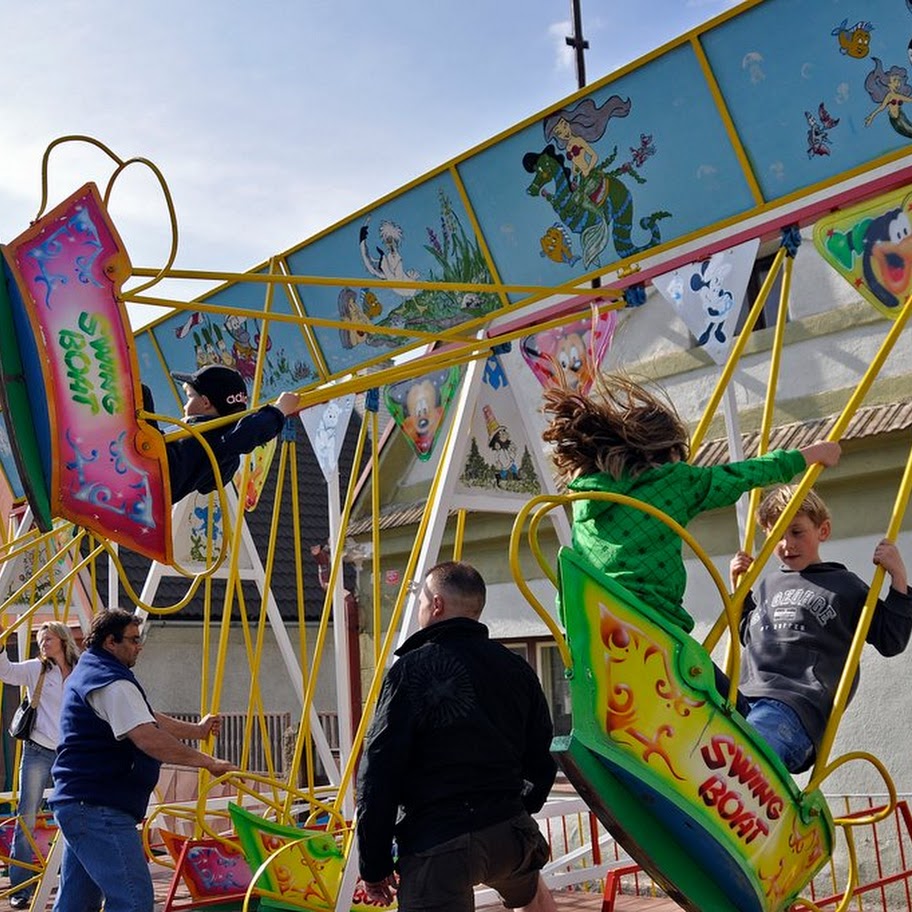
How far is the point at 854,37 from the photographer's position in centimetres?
416

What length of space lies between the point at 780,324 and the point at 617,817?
1777mm

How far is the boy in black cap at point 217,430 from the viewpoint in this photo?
3.71 metres

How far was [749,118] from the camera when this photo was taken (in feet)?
14.8

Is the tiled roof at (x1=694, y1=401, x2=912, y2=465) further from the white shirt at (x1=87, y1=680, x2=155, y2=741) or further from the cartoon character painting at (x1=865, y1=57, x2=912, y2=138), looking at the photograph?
the white shirt at (x1=87, y1=680, x2=155, y2=741)

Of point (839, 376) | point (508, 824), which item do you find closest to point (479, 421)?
point (508, 824)

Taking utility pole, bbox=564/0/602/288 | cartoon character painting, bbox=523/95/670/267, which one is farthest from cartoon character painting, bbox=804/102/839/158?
utility pole, bbox=564/0/602/288

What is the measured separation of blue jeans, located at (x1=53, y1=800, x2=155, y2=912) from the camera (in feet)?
12.9

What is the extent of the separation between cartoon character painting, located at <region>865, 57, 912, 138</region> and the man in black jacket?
2342mm

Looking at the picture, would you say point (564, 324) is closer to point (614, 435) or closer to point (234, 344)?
point (614, 435)

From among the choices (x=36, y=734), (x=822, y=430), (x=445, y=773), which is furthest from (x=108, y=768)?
(x=822, y=430)

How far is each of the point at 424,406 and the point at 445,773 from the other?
2.75m

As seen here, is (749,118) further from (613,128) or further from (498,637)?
(498,637)

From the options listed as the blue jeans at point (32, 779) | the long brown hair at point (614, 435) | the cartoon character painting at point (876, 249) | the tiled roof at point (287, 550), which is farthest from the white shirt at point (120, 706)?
the tiled roof at point (287, 550)

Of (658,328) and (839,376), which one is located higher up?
(658,328)
